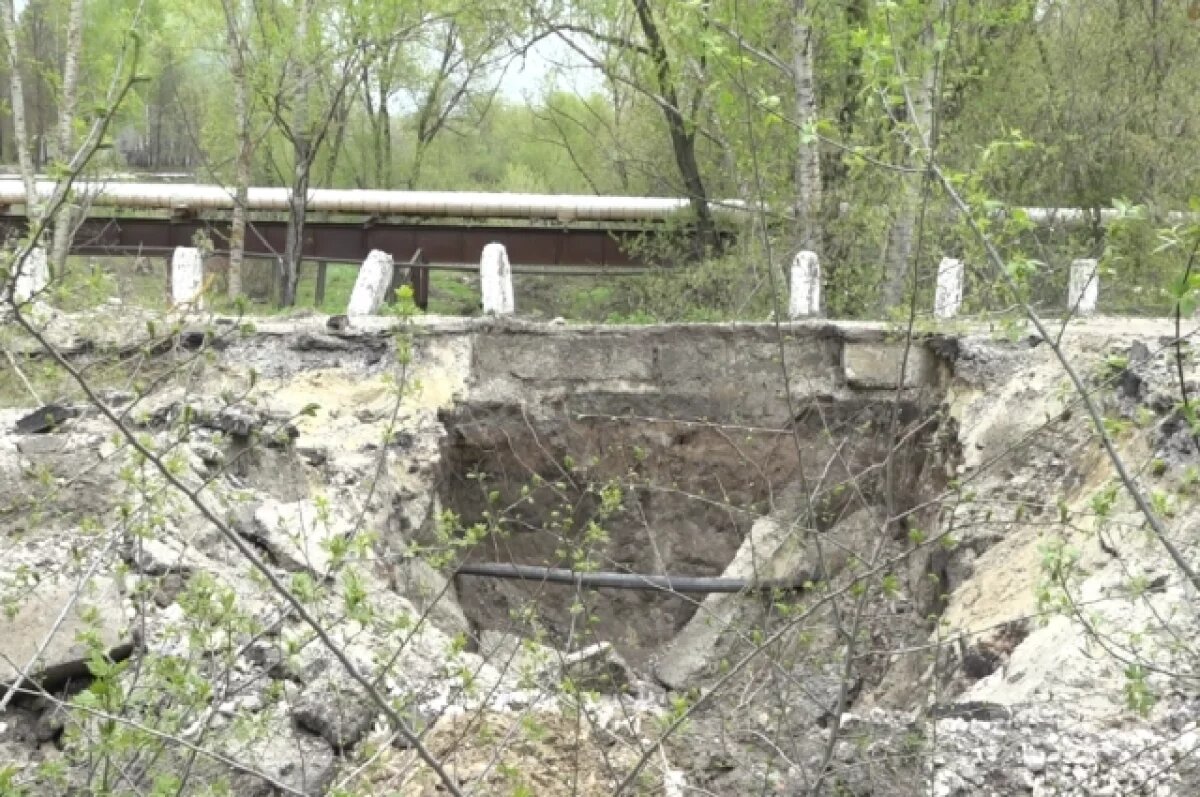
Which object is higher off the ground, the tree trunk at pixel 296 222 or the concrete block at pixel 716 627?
the tree trunk at pixel 296 222

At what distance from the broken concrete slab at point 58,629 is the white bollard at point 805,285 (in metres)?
5.94

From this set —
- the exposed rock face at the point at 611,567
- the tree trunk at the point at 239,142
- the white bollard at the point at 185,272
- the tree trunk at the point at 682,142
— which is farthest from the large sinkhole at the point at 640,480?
the tree trunk at the point at 682,142

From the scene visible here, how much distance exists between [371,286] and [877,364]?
380cm

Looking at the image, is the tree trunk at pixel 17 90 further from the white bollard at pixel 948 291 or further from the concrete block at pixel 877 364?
the white bollard at pixel 948 291

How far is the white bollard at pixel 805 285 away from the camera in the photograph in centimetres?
923

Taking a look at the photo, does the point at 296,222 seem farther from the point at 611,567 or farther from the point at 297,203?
the point at 611,567

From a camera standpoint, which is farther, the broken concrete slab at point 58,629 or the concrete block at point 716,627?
→ the concrete block at point 716,627

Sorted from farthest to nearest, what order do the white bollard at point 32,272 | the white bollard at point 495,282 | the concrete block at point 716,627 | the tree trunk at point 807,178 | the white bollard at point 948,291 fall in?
the tree trunk at point 807,178
the white bollard at point 495,282
the white bollard at point 948,291
the concrete block at point 716,627
the white bollard at point 32,272

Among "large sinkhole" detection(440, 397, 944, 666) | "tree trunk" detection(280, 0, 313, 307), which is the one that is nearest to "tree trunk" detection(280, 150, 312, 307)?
"tree trunk" detection(280, 0, 313, 307)

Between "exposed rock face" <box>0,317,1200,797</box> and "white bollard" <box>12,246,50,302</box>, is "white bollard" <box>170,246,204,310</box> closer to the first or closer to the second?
"white bollard" <box>12,246,50,302</box>

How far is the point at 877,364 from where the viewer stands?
8328mm

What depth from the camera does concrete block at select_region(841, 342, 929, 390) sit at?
8234mm

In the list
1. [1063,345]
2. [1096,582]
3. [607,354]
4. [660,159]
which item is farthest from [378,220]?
[1096,582]

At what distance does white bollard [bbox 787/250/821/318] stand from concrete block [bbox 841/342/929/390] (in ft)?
2.98
